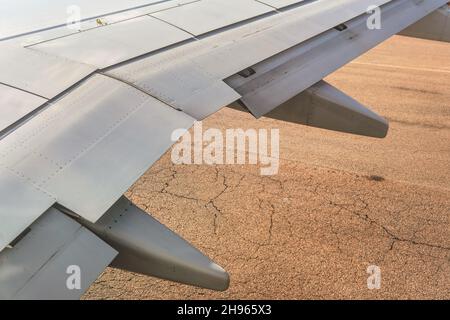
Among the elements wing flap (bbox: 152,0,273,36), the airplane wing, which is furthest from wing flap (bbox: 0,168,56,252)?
wing flap (bbox: 152,0,273,36)

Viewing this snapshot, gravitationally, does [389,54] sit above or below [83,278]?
below

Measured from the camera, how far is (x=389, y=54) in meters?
14.2

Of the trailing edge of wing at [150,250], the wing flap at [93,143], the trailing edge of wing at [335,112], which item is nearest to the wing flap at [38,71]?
the wing flap at [93,143]

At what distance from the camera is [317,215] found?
20.2 feet

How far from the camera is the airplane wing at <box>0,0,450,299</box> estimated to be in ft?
6.24

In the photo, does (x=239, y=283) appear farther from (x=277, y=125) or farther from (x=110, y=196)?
(x=277, y=125)

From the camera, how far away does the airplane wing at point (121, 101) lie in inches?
74.9

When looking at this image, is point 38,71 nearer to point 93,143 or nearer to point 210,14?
point 93,143

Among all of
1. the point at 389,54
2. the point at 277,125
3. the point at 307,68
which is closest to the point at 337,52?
the point at 307,68

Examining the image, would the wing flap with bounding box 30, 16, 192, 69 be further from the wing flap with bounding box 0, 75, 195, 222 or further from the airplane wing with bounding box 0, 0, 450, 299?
the wing flap with bounding box 0, 75, 195, 222

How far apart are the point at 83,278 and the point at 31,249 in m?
0.26

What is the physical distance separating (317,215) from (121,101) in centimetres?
422

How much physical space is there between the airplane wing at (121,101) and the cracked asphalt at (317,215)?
6.55 feet

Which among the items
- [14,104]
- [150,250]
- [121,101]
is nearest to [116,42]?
[121,101]
